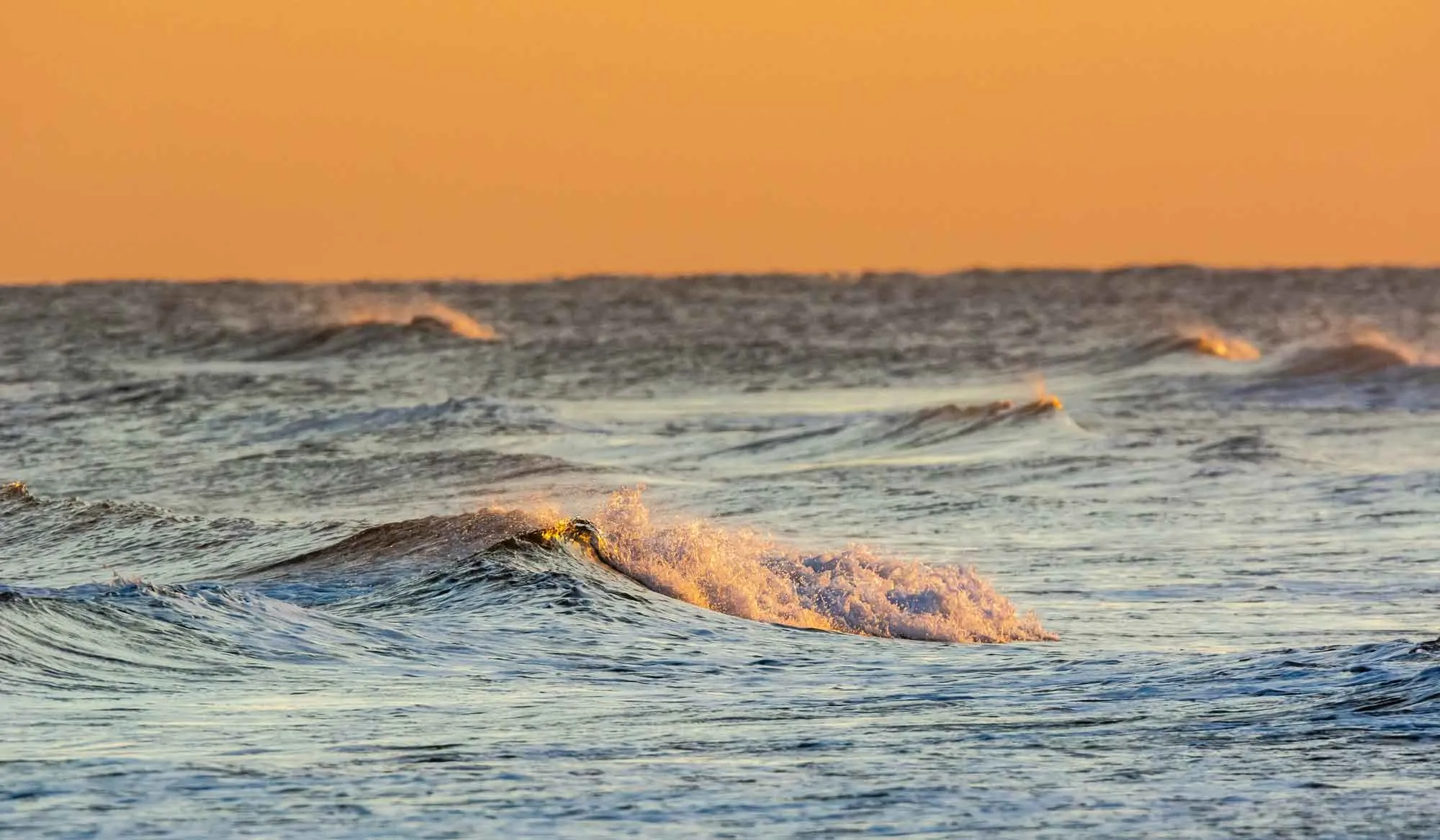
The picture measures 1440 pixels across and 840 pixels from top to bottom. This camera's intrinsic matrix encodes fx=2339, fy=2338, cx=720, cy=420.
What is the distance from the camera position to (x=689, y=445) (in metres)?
32.2

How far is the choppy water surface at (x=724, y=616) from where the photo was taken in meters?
8.38

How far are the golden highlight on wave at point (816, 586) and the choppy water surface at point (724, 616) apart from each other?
0.04m

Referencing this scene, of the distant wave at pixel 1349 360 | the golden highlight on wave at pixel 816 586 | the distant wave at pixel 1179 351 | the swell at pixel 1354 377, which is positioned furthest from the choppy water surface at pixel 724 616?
the distant wave at pixel 1179 351

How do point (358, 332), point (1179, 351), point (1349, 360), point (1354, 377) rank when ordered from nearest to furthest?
point (1354, 377)
point (1349, 360)
point (1179, 351)
point (358, 332)

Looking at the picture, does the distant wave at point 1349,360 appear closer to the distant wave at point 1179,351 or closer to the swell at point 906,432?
the distant wave at point 1179,351

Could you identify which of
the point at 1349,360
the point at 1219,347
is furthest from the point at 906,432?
the point at 1219,347

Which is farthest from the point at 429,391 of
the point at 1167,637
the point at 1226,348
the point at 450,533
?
the point at 1167,637

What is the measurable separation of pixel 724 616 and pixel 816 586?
111 centimetres

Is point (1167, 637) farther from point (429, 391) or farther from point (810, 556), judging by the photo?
point (429, 391)

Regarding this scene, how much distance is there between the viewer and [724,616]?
1450 centimetres

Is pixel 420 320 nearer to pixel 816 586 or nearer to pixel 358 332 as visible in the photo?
pixel 358 332

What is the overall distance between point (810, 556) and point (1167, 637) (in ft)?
11.6

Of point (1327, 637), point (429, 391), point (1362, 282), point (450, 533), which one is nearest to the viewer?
point (1327, 637)

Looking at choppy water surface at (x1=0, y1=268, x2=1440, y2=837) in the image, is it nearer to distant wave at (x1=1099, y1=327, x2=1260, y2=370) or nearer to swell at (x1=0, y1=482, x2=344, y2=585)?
swell at (x1=0, y1=482, x2=344, y2=585)
